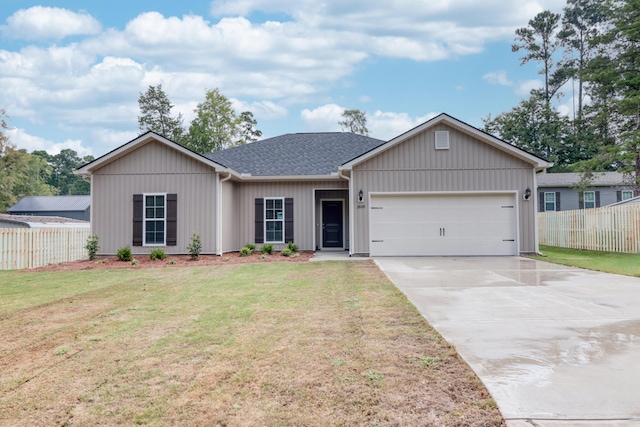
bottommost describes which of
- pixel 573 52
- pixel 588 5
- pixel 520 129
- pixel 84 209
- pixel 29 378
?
pixel 29 378

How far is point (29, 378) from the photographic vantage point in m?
3.39

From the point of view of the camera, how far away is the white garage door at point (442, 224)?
1361 centimetres

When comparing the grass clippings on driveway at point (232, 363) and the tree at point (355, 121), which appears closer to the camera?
the grass clippings on driveway at point (232, 363)

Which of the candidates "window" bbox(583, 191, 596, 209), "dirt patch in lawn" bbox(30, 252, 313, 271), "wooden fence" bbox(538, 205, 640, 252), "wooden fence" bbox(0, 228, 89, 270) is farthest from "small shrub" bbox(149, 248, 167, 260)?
"window" bbox(583, 191, 596, 209)

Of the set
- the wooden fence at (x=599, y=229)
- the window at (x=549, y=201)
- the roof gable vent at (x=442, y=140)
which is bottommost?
the wooden fence at (x=599, y=229)

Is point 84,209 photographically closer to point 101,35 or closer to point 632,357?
point 101,35

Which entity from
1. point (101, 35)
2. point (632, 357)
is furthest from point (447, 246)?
point (101, 35)

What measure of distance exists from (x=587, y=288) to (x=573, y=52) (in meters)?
37.0

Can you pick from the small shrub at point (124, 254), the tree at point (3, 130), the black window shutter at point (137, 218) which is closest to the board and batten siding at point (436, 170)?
the small shrub at point (124, 254)

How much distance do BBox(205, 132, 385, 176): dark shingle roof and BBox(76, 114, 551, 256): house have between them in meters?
1.73

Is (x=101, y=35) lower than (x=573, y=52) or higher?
lower

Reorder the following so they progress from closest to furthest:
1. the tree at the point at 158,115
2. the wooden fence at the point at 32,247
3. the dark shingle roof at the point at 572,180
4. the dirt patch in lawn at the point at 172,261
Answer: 1. the dirt patch in lawn at the point at 172,261
2. the wooden fence at the point at 32,247
3. the dark shingle roof at the point at 572,180
4. the tree at the point at 158,115

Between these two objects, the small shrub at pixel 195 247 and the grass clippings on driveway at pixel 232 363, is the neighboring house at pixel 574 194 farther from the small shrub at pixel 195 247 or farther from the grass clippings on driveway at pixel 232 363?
the grass clippings on driveway at pixel 232 363

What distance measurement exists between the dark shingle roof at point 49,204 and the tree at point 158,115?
8.26 metres
